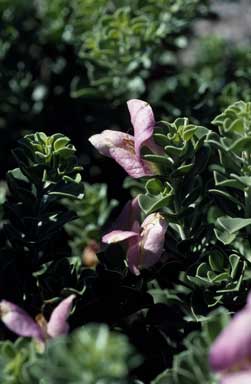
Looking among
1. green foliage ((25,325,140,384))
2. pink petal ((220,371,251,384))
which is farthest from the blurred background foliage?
pink petal ((220,371,251,384))

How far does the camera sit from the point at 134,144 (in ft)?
3.93

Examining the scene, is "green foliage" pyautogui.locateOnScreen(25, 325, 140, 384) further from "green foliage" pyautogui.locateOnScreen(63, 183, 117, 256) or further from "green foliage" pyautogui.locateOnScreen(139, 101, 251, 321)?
"green foliage" pyautogui.locateOnScreen(63, 183, 117, 256)

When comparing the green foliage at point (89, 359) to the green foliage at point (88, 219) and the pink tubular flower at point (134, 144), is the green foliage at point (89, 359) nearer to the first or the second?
the pink tubular flower at point (134, 144)

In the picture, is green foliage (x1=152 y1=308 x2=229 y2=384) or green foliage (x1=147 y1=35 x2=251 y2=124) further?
green foliage (x1=147 y1=35 x2=251 y2=124)

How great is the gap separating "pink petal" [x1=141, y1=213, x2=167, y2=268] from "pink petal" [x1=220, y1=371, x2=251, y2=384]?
14.7 inches

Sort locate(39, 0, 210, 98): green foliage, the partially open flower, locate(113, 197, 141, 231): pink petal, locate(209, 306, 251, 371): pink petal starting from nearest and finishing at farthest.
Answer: locate(209, 306, 251, 371): pink petal
locate(113, 197, 141, 231): pink petal
the partially open flower
locate(39, 0, 210, 98): green foliage

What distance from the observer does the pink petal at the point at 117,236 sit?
1.18 metres

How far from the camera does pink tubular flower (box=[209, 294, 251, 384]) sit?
30.8 inches

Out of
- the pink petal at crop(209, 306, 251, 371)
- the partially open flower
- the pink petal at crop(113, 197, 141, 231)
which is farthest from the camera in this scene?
the partially open flower

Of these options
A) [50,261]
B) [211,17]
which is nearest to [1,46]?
[211,17]

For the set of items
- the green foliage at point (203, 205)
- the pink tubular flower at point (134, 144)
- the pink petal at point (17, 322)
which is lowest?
the green foliage at point (203, 205)

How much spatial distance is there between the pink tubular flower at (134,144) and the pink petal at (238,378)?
426 millimetres

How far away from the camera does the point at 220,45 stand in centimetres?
229

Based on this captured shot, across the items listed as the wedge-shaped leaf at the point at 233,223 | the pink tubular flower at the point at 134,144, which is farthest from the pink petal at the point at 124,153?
the wedge-shaped leaf at the point at 233,223
